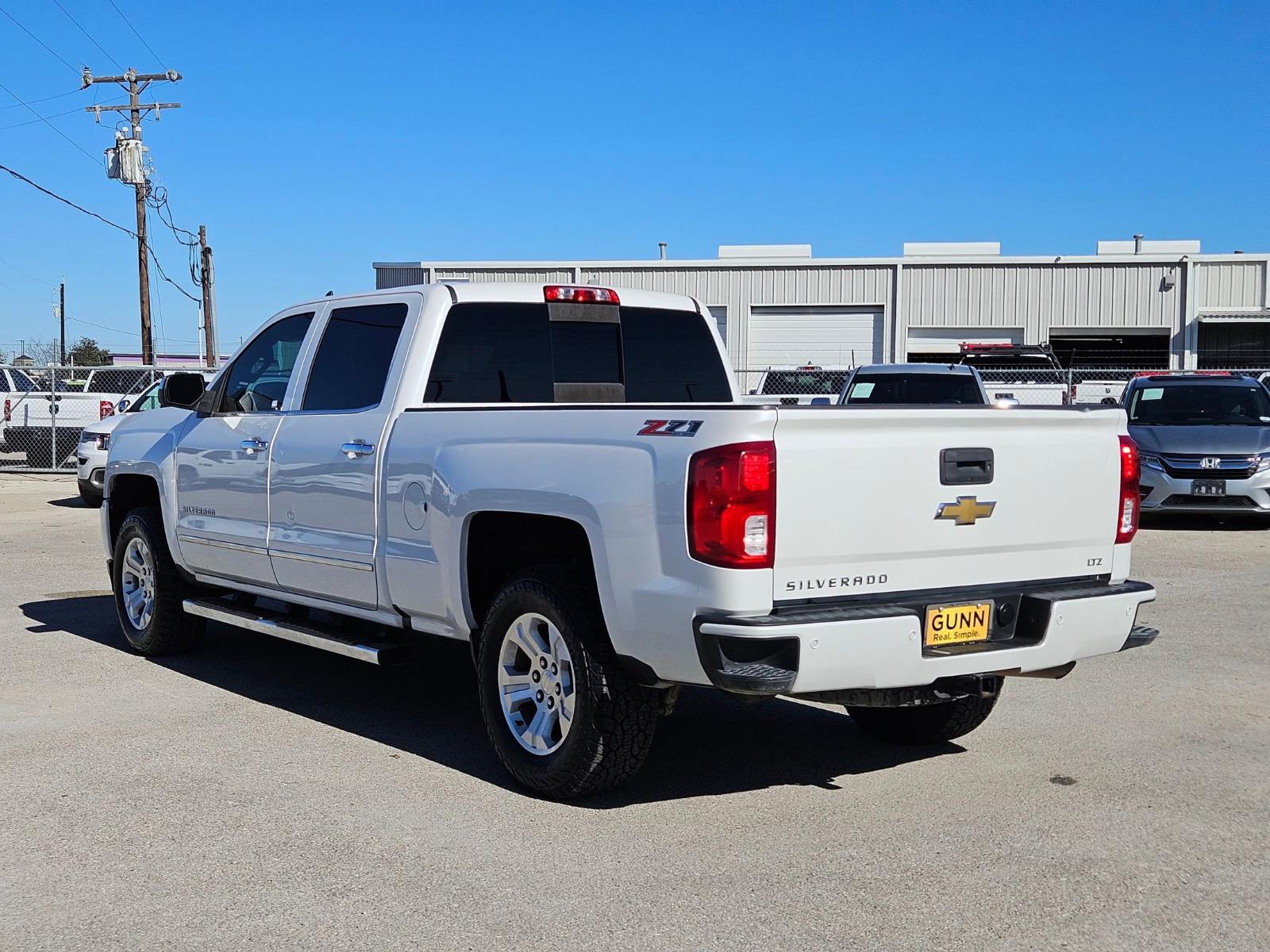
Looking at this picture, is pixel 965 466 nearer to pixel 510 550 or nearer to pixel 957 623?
pixel 957 623

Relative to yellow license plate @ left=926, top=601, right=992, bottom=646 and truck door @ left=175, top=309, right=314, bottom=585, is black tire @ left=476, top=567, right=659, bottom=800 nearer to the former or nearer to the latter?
yellow license plate @ left=926, top=601, right=992, bottom=646

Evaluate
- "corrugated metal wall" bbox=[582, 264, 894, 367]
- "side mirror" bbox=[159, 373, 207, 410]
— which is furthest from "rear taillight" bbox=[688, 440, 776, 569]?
"corrugated metal wall" bbox=[582, 264, 894, 367]

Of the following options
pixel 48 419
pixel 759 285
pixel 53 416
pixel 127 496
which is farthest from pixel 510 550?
pixel 759 285

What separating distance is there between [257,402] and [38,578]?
202 inches

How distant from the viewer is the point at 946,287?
40.0 m

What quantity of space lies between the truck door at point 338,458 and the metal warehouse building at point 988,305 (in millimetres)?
34308

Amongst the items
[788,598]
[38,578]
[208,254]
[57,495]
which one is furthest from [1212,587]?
[208,254]

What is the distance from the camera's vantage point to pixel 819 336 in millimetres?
40688

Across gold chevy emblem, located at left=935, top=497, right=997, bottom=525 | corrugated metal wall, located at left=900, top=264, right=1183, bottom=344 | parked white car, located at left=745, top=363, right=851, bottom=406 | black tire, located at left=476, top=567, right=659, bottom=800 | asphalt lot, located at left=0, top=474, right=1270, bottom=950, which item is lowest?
asphalt lot, located at left=0, top=474, right=1270, bottom=950

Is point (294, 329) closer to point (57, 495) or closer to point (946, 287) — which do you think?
point (57, 495)

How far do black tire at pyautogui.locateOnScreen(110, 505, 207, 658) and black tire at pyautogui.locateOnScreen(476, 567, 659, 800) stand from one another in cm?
337

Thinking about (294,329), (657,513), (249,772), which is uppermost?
(294,329)

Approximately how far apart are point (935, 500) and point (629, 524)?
109 centimetres

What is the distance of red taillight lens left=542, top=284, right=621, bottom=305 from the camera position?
256 inches
